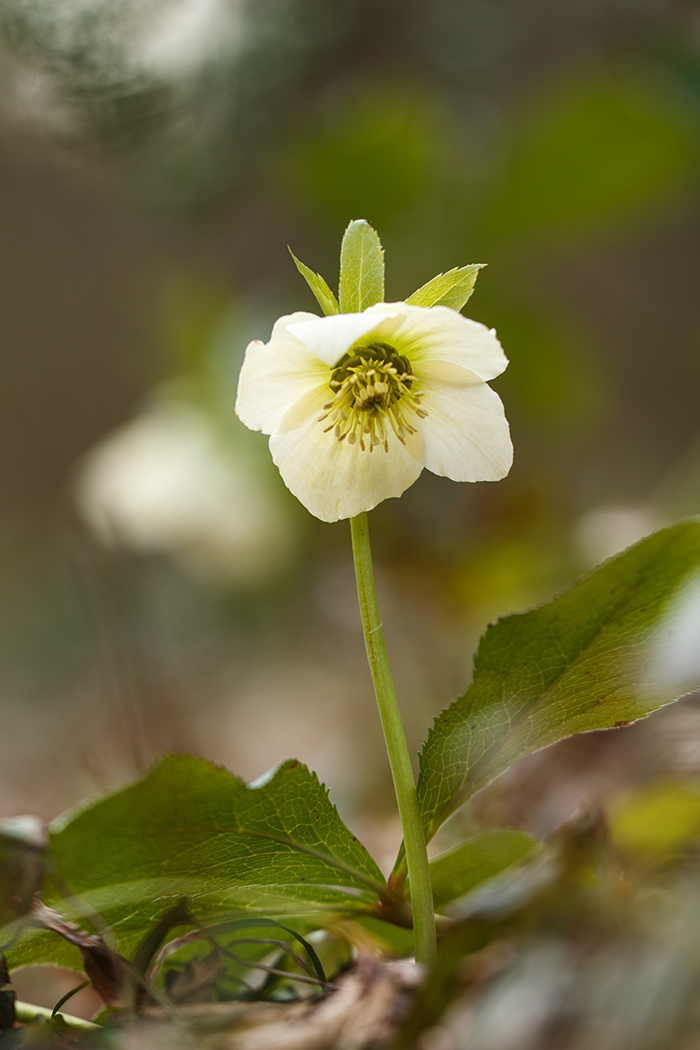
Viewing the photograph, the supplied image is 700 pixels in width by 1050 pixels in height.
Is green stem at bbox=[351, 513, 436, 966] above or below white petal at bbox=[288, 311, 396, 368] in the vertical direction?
below

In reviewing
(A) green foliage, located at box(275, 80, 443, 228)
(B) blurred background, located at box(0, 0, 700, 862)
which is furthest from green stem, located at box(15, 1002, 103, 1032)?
(A) green foliage, located at box(275, 80, 443, 228)

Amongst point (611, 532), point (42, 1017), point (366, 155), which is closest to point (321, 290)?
point (42, 1017)

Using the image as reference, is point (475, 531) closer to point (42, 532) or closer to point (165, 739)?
point (165, 739)

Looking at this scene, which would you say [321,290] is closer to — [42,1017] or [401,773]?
[401,773]

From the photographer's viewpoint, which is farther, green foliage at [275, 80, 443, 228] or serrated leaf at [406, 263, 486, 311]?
green foliage at [275, 80, 443, 228]

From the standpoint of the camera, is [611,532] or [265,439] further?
[265,439]

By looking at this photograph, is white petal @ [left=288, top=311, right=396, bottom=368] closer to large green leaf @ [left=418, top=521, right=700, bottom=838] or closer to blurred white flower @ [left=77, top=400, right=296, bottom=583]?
large green leaf @ [left=418, top=521, right=700, bottom=838]

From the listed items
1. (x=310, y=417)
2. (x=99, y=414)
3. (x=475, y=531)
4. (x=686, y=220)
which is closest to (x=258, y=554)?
(x=475, y=531)
